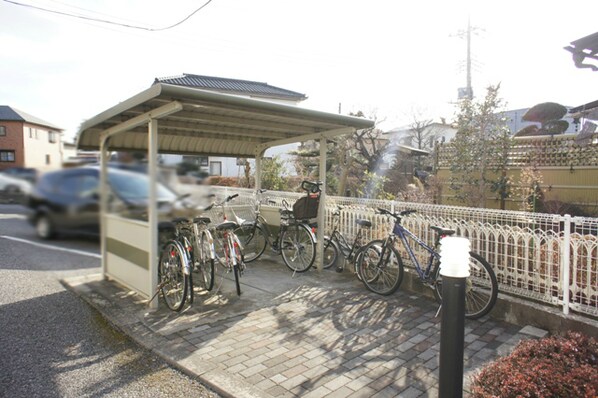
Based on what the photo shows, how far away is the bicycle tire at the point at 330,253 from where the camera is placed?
5469 mm

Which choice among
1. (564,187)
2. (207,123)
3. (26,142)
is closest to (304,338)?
(26,142)

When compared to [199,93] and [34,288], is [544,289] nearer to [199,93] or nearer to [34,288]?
[199,93]

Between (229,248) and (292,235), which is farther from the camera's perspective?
(292,235)

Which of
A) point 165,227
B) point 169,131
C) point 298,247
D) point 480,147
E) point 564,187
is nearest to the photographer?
point 165,227

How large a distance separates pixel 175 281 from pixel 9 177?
9.56 ft

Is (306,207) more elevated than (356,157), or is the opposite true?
(356,157)

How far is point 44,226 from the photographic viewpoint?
3.91 ft

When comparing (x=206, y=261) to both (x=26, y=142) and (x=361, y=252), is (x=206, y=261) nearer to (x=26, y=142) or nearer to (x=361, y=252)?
(x=361, y=252)

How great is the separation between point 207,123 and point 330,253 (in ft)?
8.34

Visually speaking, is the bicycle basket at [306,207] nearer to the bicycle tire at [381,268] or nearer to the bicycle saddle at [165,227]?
the bicycle tire at [381,268]

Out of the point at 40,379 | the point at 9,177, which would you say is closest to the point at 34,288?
the point at 40,379

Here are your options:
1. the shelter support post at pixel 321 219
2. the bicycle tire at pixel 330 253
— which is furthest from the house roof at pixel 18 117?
the bicycle tire at pixel 330 253

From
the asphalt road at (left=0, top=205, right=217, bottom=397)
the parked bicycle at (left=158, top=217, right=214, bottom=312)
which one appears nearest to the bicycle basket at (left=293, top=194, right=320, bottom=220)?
the parked bicycle at (left=158, top=217, right=214, bottom=312)

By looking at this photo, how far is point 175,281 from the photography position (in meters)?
3.86
